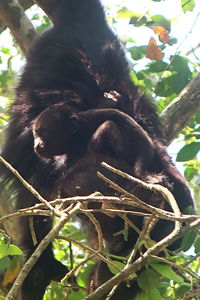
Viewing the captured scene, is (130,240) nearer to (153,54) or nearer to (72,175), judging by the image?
(72,175)

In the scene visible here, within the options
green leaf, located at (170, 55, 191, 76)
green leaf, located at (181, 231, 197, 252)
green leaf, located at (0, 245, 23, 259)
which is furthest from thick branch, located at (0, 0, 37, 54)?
green leaf, located at (0, 245, 23, 259)

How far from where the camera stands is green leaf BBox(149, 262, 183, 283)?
76.8 inches

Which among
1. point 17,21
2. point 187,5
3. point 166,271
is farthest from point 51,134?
point 166,271

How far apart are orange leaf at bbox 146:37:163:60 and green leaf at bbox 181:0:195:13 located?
0.28 m

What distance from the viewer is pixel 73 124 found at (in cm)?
349

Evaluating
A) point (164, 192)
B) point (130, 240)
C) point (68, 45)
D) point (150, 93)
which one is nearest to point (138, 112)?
point (150, 93)

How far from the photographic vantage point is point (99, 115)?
3.43m

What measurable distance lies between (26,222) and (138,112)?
1017 millimetres

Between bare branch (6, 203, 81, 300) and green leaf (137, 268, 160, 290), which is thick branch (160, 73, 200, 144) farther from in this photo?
bare branch (6, 203, 81, 300)

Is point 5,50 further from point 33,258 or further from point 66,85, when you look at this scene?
point 33,258

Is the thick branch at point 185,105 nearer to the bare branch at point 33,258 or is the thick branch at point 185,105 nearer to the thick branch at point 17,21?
the thick branch at point 17,21

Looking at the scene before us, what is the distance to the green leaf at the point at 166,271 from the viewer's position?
6.40 feet

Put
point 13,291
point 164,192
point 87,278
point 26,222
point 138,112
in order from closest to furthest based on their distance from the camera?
point 13,291
point 164,192
point 87,278
point 26,222
point 138,112

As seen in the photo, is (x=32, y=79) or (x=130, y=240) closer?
(x=130, y=240)
